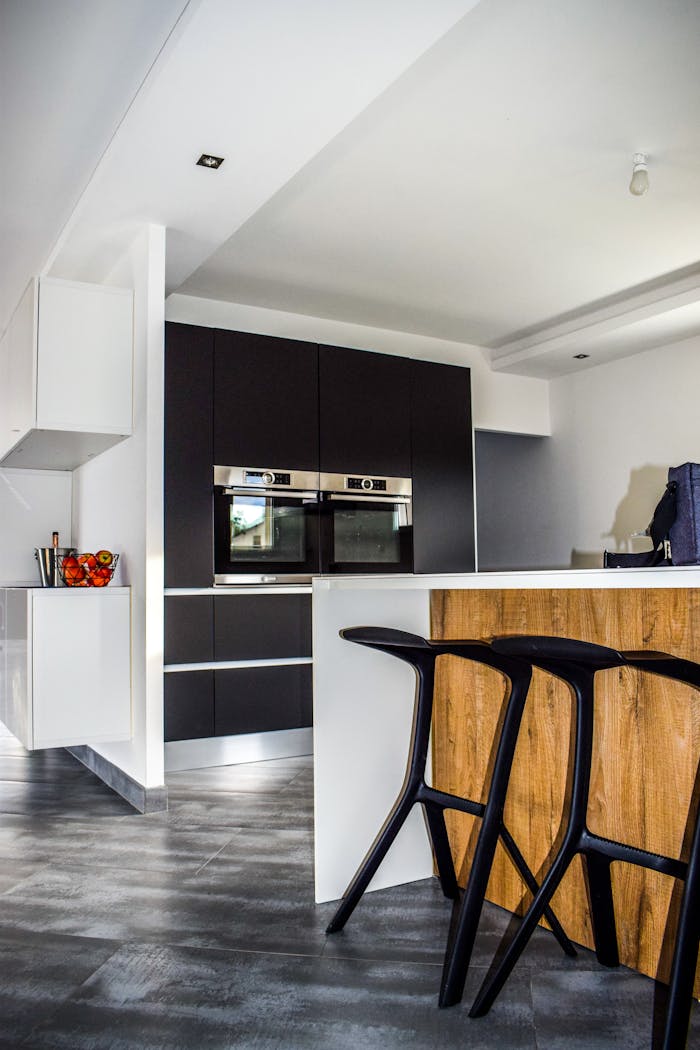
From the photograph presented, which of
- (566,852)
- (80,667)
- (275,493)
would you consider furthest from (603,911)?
(275,493)

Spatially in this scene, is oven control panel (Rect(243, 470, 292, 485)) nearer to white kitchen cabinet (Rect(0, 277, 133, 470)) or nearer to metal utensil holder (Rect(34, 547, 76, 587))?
white kitchen cabinet (Rect(0, 277, 133, 470))

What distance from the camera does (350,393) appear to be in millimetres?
4496

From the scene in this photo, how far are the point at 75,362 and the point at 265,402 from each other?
99cm

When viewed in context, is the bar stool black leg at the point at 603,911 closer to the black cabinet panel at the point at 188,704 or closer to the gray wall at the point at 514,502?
the black cabinet panel at the point at 188,704

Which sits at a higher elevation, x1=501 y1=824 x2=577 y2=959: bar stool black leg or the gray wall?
the gray wall

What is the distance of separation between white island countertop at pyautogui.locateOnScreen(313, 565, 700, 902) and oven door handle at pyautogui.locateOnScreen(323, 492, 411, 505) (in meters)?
1.98

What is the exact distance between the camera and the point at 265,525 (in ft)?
13.6

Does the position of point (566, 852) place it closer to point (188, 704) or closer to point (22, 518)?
point (188, 704)

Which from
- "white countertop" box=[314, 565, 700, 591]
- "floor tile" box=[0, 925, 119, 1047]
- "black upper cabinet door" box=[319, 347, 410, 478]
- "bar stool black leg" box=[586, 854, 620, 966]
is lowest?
"floor tile" box=[0, 925, 119, 1047]

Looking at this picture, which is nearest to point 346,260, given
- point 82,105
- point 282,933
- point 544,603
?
point 82,105

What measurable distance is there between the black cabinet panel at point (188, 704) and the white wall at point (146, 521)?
29 cm

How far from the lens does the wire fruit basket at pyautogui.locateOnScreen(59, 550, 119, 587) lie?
3578 millimetres

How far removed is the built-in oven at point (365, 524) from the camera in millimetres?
4348

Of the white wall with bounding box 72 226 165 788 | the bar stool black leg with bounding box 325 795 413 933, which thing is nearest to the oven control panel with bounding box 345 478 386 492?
the white wall with bounding box 72 226 165 788
